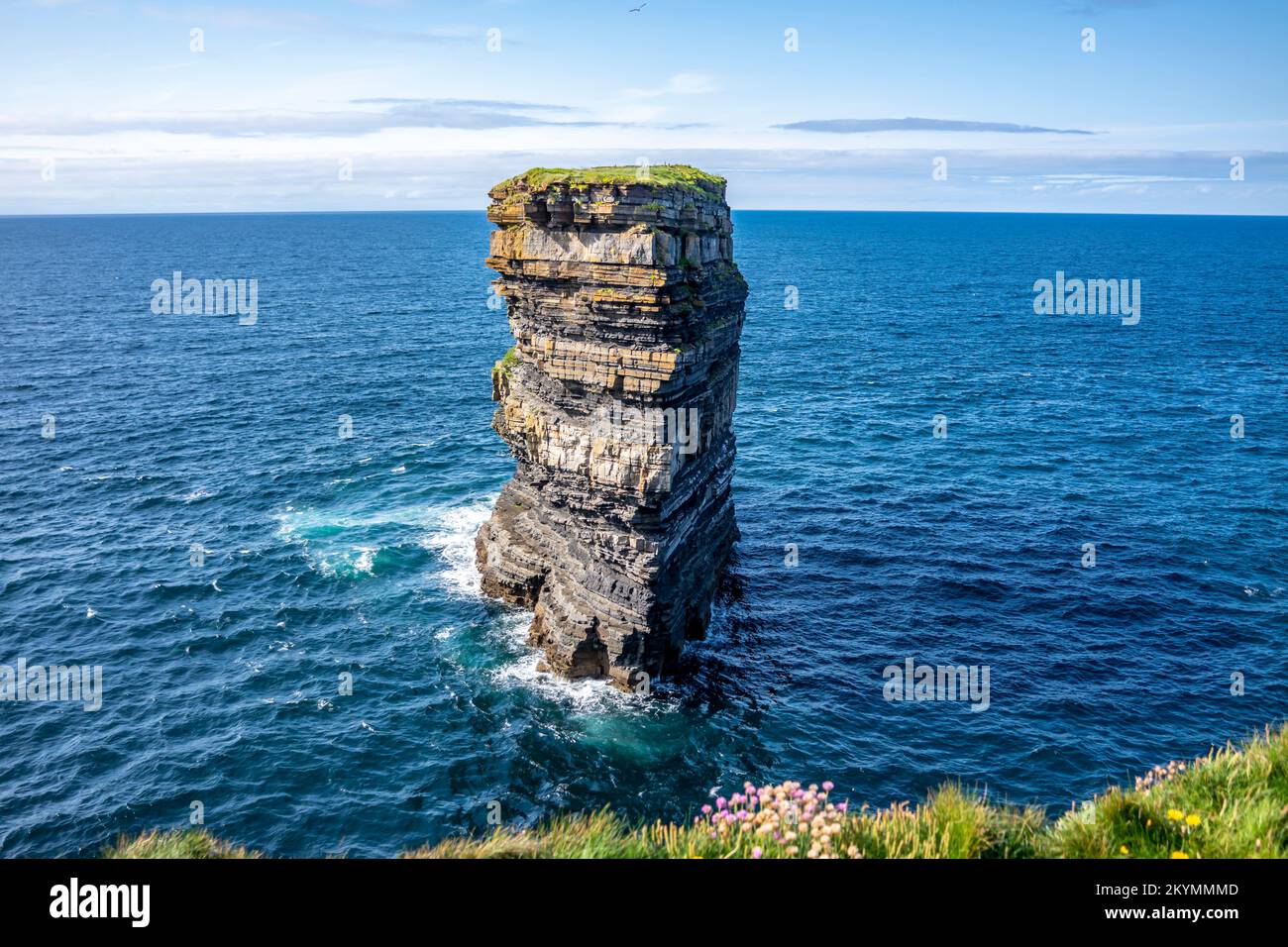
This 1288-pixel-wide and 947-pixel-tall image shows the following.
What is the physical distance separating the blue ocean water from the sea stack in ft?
10.7

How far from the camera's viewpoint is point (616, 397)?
41.0 m

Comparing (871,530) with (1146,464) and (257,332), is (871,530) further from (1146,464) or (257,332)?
(257,332)

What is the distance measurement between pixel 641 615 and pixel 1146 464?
46711mm

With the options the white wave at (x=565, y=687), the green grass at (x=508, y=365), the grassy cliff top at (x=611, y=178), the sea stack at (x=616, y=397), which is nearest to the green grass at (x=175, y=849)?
the white wave at (x=565, y=687)

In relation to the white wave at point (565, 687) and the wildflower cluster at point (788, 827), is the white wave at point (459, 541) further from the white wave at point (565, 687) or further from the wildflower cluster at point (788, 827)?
the wildflower cluster at point (788, 827)

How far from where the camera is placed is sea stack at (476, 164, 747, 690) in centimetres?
3869

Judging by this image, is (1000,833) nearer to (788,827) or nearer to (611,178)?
(788,827)

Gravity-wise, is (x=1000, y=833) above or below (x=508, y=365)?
below

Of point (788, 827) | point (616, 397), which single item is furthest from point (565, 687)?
point (788, 827)

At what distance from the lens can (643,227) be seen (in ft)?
123

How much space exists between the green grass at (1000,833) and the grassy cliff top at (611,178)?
27986 millimetres

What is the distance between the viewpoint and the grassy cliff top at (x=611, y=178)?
37719 millimetres

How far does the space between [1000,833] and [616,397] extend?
91.0 feet

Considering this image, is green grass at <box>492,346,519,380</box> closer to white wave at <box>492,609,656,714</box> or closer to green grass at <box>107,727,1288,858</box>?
white wave at <box>492,609,656,714</box>
